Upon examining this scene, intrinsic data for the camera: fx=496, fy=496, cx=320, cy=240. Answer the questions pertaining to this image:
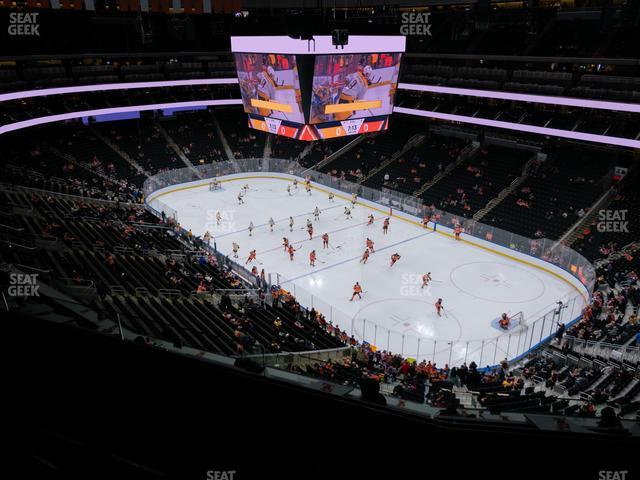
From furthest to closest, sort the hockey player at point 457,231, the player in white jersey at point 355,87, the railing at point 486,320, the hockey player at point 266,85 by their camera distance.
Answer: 1. the hockey player at point 457,231
2. the hockey player at point 266,85
3. the player in white jersey at point 355,87
4. the railing at point 486,320

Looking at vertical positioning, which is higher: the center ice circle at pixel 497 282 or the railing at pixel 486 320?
the railing at pixel 486 320

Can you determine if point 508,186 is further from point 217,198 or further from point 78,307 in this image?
point 78,307

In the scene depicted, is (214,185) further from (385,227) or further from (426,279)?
(426,279)

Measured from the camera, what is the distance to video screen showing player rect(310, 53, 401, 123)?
73.4ft

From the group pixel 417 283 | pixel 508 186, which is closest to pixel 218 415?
pixel 417 283

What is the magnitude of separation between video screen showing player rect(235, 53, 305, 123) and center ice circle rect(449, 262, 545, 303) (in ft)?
34.3

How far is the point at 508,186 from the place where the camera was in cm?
3006

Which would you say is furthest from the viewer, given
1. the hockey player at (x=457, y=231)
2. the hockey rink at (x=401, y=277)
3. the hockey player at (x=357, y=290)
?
the hockey player at (x=457, y=231)

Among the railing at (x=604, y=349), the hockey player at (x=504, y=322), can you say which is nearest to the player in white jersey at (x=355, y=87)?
the hockey player at (x=504, y=322)

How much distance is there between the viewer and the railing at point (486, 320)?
16797 millimetres

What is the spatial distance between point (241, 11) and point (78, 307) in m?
45.5

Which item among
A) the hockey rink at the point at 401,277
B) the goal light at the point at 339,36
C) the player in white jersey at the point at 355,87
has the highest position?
the goal light at the point at 339,36

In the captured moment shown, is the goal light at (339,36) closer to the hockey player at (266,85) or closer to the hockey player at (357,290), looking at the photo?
the hockey player at (266,85)

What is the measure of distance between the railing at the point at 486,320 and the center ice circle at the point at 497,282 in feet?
4.20
